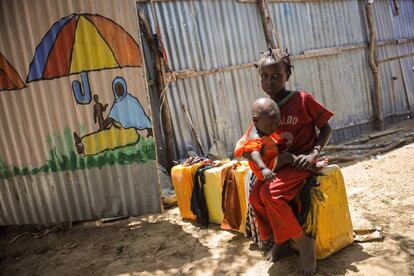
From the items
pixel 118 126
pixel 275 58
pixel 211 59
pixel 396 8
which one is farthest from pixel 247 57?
pixel 396 8

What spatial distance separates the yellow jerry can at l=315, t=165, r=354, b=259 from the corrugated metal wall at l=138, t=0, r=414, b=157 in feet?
11.4

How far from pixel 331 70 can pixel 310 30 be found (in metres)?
1.04

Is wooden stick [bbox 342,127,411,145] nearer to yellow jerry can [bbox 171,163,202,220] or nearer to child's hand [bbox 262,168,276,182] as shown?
yellow jerry can [bbox 171,163,202,220]

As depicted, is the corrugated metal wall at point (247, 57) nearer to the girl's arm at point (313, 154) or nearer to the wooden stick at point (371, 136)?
the wooden stick at point (371, 136)

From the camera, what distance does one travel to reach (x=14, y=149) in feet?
13.1

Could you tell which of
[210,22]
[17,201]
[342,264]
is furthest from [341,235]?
[210,22]

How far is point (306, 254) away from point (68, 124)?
9.11ft

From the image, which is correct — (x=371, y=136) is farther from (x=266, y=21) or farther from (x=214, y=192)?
(x=214, y=192)

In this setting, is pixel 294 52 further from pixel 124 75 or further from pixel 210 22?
pixel 124 75

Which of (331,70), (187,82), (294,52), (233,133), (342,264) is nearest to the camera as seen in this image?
(342,264)

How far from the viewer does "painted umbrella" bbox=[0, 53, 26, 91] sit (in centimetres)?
389

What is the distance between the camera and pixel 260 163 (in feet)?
8.02

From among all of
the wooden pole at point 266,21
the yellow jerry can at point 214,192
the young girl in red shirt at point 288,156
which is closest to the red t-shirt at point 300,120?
the young girl in red shirt at point 288,156

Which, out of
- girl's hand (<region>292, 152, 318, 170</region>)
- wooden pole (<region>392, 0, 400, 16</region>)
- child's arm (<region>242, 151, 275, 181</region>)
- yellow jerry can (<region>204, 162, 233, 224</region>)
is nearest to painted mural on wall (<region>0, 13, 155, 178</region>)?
yellow jerry can (<region>204, 162, 233, 224</region>)
